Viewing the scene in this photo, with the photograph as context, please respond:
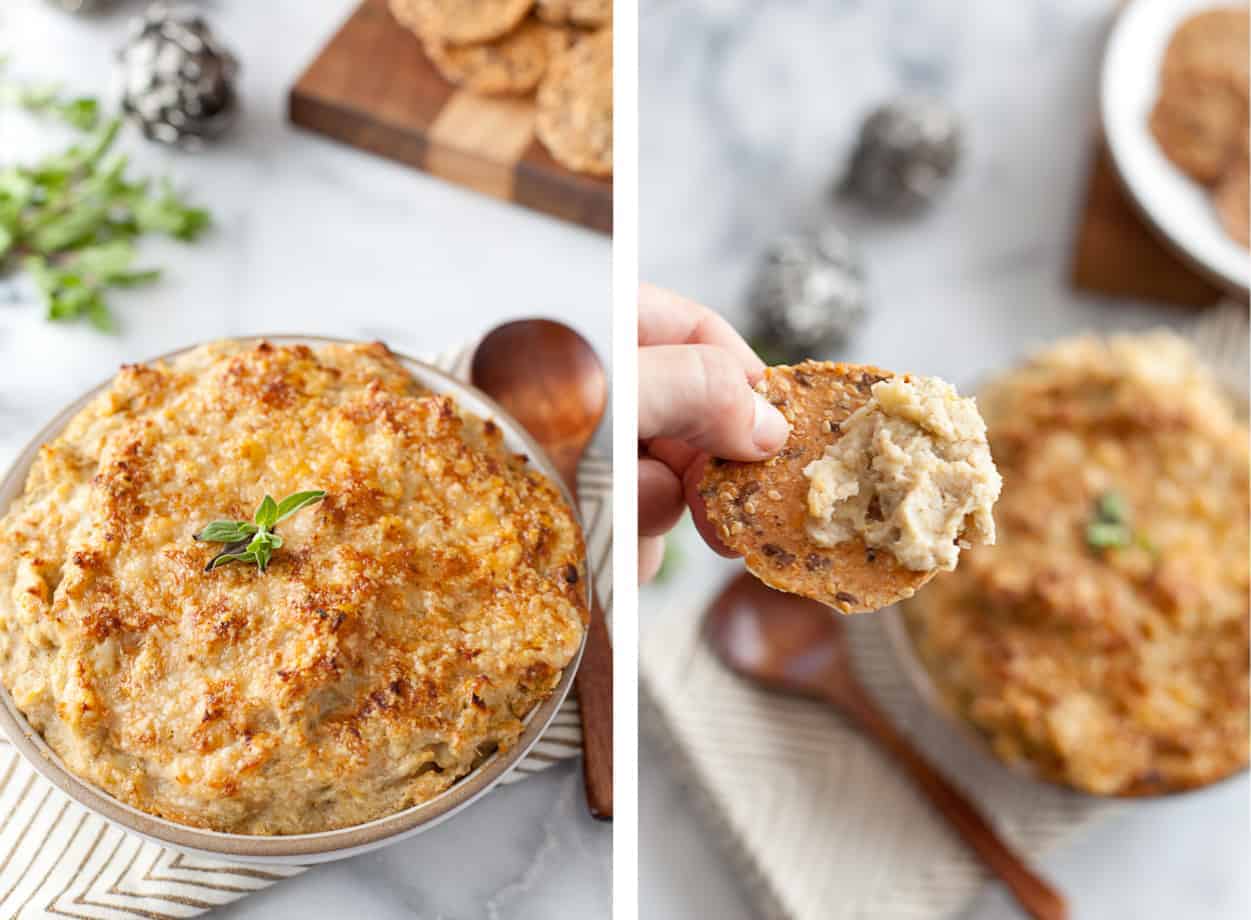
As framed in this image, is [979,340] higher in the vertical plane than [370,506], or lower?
lower

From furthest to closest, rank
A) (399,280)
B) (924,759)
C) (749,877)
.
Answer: (924,759) → (749,877) → (399,280)

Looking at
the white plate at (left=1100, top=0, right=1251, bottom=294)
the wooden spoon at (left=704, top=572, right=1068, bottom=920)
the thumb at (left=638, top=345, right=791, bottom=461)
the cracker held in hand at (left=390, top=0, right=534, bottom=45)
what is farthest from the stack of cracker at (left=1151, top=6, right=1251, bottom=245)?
the thumb at (left=638, top=345, right=791, bottom=461)

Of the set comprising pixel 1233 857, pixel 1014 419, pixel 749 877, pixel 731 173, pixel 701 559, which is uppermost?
pixel 731 173

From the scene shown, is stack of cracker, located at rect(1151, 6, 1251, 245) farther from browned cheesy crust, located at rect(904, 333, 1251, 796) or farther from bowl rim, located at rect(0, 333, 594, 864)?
bowl rim, located at rect(0, 333, 594, 864)

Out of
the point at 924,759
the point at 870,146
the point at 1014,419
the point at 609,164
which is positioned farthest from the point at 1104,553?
the point at 609,164

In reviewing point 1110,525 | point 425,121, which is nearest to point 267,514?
point 425,121

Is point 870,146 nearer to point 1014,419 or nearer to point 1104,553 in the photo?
point 1014,419

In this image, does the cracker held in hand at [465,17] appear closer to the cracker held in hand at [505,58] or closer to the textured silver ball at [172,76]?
the cracker held in hand at [505,58]
